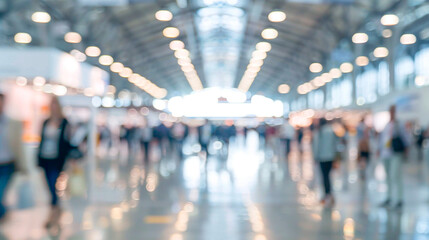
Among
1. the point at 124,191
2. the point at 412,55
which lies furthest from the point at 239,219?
the point at 412,55

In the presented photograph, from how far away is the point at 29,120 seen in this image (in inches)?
572

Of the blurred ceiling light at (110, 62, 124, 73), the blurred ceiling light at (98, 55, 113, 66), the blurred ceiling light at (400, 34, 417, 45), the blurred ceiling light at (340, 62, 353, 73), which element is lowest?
the blurred ceiling light at (400, 34, 417, 45)

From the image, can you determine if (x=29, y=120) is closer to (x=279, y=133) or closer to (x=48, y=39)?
(x=48, y=39)

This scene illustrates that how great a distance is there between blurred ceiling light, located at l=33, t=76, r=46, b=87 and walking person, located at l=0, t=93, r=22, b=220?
6.91 metres

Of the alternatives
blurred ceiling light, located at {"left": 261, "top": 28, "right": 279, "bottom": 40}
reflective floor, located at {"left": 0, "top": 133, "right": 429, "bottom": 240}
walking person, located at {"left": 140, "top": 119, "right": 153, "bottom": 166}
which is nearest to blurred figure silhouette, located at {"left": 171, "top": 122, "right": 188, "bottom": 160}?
walking person, located at {"left": 140, "top": 119, "right": 153, "bottom": 166}

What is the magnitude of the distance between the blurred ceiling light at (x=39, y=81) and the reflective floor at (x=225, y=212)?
102 inches

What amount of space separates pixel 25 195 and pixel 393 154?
592 cm

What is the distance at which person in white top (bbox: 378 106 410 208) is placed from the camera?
33.0ft

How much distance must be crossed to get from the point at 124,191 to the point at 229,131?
36.9 feet

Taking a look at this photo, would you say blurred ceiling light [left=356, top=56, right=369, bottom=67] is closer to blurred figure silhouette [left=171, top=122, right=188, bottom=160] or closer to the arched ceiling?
the arched ceiling

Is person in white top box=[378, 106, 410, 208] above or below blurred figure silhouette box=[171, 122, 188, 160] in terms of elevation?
below

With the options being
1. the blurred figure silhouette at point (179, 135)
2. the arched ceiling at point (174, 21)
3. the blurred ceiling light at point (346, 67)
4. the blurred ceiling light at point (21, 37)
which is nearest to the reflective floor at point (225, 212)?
the blurred figure silhouette at point (179, 135)

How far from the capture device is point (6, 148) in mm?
7855

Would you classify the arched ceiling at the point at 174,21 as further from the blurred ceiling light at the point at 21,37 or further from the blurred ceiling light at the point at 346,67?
the blurred ceiling light at the point at 346,67
